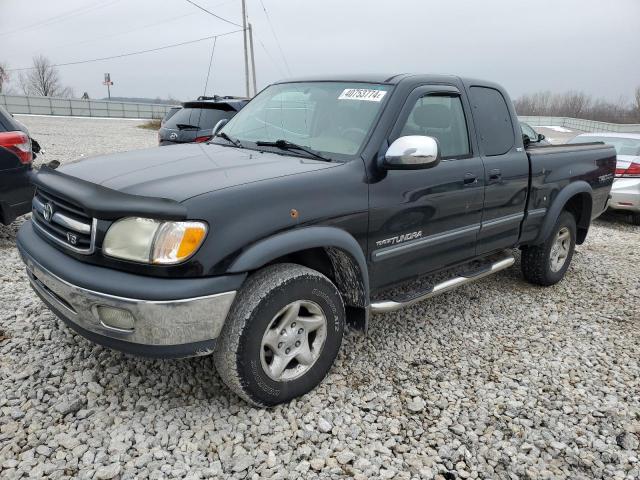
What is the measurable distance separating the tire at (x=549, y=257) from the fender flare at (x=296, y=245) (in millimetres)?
2489

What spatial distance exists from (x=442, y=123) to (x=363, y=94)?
0.64 meters

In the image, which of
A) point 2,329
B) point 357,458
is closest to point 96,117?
point 2,329

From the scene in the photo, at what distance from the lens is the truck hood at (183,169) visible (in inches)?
93.9

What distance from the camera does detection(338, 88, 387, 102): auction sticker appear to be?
10.4 ft

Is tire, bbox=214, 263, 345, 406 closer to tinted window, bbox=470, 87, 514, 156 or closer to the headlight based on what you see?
the headlight

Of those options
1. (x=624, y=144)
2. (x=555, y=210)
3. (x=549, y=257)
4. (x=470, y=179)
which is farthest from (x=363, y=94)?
(x=624, y=144)

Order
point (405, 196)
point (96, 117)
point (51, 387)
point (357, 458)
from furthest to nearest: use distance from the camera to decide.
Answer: point (96, 117) → point (405, 196) → point (51, 387) → point (357, 458)

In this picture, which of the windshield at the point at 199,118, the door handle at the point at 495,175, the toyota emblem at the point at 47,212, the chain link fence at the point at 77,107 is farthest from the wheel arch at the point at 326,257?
the chain link fence at the point at 77,107

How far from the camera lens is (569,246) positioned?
4934 millimetres

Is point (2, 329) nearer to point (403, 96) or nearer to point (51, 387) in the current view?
point (51, 387)

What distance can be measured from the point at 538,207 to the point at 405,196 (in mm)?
1822

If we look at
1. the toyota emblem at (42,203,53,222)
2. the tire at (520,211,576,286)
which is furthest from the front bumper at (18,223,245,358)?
the tire at (520,211,576,286)

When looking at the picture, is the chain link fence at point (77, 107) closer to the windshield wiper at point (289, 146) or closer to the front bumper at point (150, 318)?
the windshield wiper at point (289, 146)

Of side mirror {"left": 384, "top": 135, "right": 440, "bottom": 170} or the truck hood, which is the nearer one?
the truck hood
